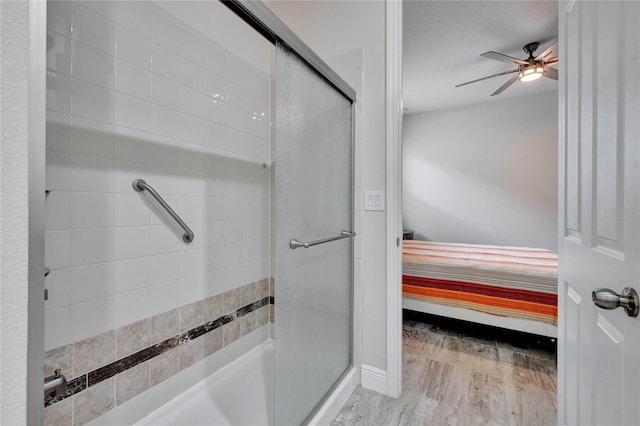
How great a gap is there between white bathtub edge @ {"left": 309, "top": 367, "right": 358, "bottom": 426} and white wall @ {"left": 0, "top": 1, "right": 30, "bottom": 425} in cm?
125

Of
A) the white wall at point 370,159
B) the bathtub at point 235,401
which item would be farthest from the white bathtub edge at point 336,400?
the white wall at point 370,159

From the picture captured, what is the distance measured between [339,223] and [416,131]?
4.26 meters

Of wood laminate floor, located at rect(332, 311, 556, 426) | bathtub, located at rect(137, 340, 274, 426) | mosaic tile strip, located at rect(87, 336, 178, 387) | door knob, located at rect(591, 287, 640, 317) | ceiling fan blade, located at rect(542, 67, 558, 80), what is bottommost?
wood laminate floor, located at rect(332, 311, 556, 426)

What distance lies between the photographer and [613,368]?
716mm

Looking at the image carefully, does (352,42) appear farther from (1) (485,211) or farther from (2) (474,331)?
(1) (485,211)

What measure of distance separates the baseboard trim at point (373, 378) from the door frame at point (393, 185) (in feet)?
0.10

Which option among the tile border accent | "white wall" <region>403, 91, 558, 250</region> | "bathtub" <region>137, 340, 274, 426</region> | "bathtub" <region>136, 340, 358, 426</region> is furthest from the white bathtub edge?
"white wall" <region>403, 91, 558, 250</region>

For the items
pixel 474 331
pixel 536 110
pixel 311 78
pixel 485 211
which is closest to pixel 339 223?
pixel 311 78

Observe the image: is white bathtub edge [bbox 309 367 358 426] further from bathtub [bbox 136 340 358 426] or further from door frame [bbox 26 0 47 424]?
door frame [bbox 26 0 47 424]

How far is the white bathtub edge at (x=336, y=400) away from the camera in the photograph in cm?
135

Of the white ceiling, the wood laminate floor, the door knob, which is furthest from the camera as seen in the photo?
the white ceiling

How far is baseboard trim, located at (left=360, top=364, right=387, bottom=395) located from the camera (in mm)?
1644

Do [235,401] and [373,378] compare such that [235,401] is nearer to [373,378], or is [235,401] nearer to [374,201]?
[373,378]

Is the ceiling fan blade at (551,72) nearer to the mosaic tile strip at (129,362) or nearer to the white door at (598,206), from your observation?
the white door at (598,206)
